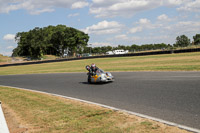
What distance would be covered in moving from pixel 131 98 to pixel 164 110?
6.84 feet

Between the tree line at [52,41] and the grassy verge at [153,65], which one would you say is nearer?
the grassy verge at [153,65]

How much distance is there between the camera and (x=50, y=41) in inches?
3905

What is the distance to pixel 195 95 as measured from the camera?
291 inches

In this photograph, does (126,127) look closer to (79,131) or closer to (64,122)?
(79,131)

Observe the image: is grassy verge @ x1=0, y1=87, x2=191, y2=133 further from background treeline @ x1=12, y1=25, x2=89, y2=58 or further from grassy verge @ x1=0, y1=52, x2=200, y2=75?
background treeline @ x1=12, y1=25, x2=89, y2=58

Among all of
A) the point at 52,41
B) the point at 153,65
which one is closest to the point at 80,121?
the point at 153,65

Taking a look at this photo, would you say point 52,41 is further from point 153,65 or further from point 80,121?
point 80,121

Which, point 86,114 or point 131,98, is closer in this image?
point 86,114

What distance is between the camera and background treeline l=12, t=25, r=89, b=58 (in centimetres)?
9169

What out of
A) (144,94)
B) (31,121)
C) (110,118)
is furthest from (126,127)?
(144,94)

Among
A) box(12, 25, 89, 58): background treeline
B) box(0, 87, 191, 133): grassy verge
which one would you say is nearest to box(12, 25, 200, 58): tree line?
box(12, 25, 89, 58): background treeline

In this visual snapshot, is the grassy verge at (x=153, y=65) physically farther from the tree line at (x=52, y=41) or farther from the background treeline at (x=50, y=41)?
the background treeline at (x=50, y=41)

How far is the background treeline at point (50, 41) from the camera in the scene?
91.7 m

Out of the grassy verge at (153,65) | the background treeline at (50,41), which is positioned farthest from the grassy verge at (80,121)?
the background treeline at (50,41)
